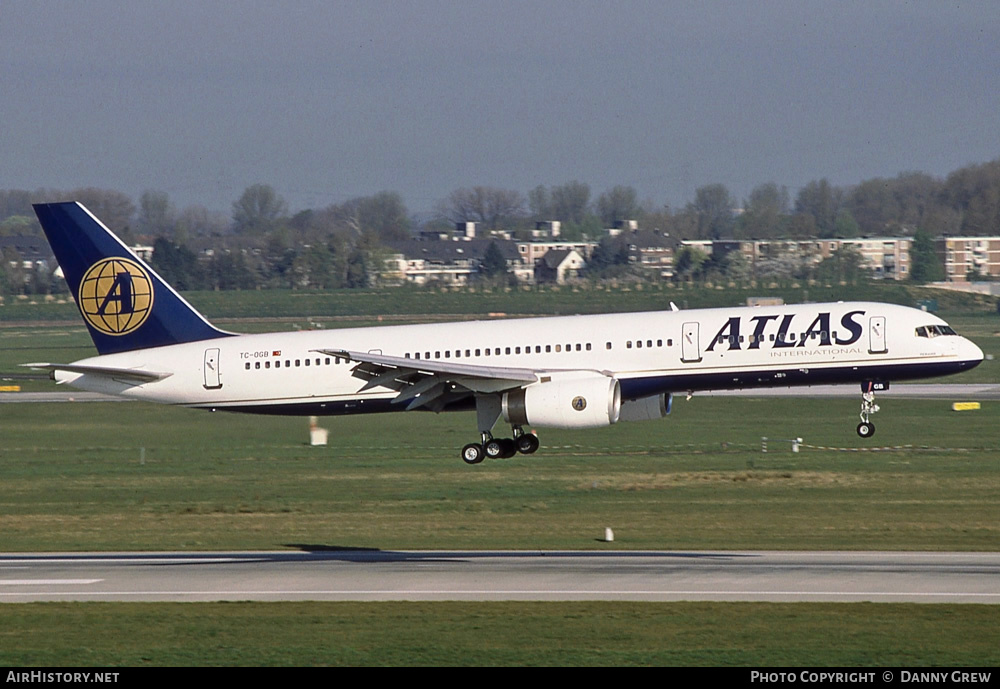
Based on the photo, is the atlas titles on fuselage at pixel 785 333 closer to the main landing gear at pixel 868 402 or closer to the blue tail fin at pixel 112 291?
the main landing gear at pixel 868 402

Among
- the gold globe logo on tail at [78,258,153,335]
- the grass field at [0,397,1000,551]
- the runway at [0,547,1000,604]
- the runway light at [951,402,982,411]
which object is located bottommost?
the grass field at [0,397,1000,551]

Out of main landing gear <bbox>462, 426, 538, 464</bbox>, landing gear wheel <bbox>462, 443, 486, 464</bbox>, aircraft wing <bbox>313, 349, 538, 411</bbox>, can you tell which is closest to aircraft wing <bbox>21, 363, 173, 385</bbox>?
aircraft wing <bbox>313, 349, 538, 411</bbox>

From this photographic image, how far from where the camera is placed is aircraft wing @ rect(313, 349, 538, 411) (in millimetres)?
47188

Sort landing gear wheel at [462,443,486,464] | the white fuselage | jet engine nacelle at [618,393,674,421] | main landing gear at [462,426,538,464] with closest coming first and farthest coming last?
1. the white fuselage
2. main landing gear at [462,426,538,464]
3. landing gear wheel at [462,443,486,464]
4. jet engine nacelle at [618,393,674,421]

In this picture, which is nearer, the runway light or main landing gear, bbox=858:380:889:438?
main landing gear, bbox=858:380:889:438

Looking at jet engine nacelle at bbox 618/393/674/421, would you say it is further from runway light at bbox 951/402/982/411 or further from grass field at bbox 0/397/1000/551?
runway light at bbox 951/402/982/411

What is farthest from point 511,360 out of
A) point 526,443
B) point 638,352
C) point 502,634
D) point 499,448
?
point 502,634

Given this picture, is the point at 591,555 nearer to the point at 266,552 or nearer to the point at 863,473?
the point at 266,552

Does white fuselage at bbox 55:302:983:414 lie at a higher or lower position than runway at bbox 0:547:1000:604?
higher

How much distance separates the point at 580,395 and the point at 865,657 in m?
16.7

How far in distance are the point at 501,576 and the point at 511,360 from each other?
28.8 ft

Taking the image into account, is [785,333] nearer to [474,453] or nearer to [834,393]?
[474,453]

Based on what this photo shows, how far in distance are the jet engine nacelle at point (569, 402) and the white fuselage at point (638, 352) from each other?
4.49ft

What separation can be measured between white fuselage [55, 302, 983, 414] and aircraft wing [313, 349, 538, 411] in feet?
2.56
